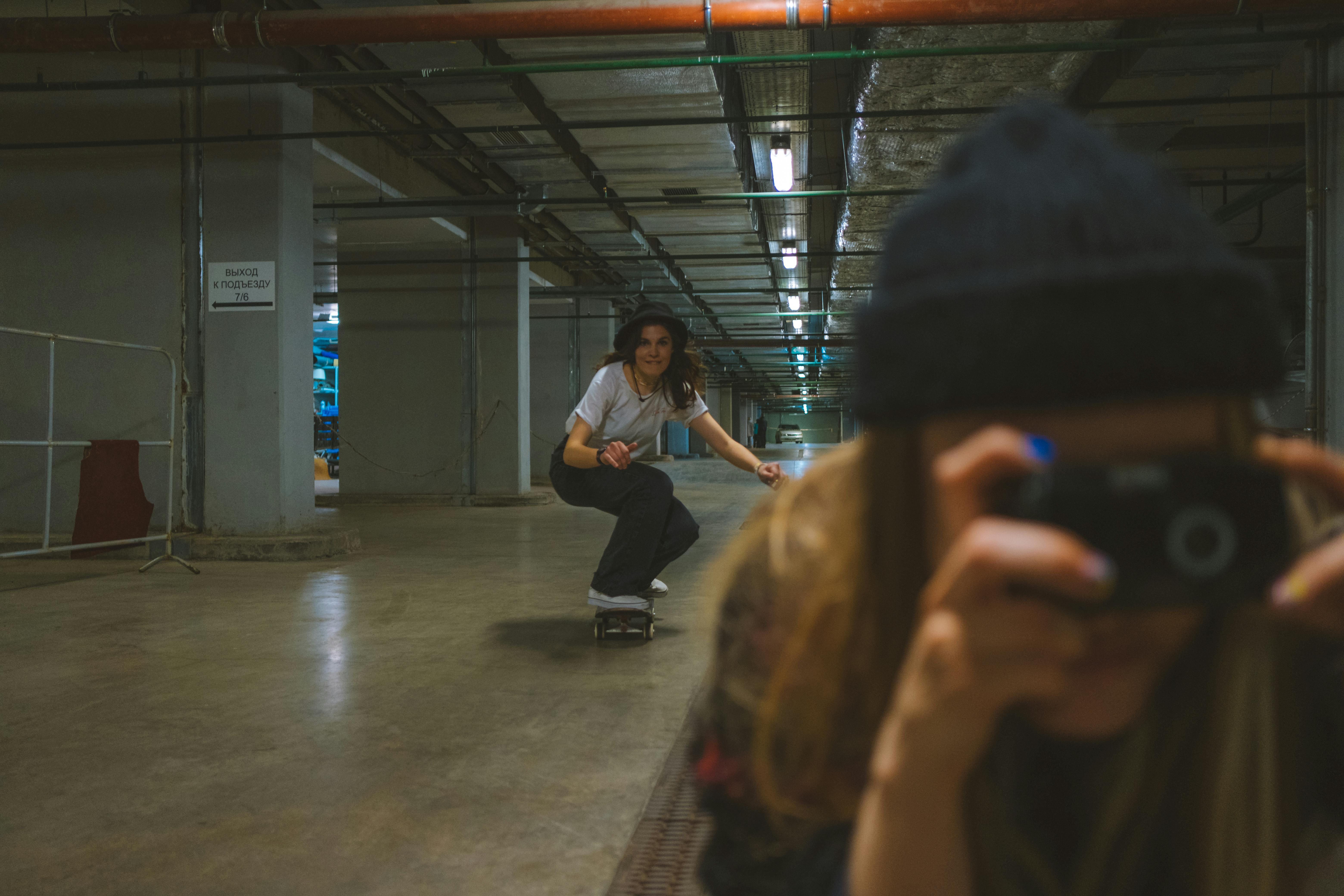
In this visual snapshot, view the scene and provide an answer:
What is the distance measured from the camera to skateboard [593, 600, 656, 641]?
10.5 feet

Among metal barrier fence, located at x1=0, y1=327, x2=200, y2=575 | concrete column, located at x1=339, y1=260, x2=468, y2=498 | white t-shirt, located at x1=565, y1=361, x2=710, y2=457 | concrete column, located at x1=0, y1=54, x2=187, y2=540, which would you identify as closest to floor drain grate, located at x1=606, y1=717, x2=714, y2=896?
white t-shirt, located at x1=565, y1=361, x2=710, y2=457

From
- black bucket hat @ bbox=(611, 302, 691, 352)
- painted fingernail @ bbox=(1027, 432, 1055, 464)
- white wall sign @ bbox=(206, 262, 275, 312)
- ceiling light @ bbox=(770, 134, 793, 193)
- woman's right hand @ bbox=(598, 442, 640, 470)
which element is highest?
ceiling light @ bbox=(770, 134, 793, 193)

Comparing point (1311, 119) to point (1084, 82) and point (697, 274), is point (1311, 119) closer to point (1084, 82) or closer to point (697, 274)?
point (1084, 82)

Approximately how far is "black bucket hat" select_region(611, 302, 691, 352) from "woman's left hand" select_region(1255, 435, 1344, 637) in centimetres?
259

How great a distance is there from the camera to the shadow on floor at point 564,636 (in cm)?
311

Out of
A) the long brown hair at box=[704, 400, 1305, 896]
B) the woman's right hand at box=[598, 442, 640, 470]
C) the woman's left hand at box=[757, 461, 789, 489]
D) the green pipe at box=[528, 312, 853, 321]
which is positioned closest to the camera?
the long brown hair at box=[704, 400, 1305, 896]

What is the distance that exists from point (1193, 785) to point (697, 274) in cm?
1159

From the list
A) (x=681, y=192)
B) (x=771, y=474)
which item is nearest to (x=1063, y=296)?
(x=771, y=474)

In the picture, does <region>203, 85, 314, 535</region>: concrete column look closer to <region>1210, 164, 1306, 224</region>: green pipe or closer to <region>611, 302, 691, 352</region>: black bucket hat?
<region>611, 302, 691, 352</region>: black bucket hat

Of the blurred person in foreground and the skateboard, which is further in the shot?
the skateboard

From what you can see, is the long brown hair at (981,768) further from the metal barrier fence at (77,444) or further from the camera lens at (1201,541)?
the metal barrier fence at (77,444)

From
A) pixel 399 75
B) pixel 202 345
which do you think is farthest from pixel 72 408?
pixel 399 75

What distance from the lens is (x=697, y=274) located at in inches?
468

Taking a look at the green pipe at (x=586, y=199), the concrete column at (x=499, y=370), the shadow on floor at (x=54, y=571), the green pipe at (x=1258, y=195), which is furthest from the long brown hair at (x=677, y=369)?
the concrete column at (x=499, y=370)
